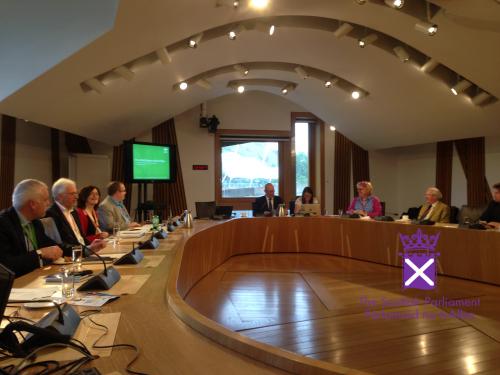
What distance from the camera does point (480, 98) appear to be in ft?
15.4

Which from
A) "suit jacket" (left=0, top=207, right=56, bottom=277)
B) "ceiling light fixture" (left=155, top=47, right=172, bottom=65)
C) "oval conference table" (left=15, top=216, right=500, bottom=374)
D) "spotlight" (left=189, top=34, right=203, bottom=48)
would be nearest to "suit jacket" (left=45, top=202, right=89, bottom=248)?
"suit jacket" (left=0, top=207, right=56, bottom=277)

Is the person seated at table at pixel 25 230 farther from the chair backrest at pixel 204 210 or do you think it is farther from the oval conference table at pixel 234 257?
the chair backrest at pixel 204 210

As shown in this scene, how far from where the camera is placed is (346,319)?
2.79 meters

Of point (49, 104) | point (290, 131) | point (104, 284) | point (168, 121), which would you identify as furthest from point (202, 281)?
point (290, 131)

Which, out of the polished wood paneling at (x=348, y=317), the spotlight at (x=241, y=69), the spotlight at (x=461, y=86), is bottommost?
the polished wood paneling at (x=348, y=317)

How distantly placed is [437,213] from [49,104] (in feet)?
16.3

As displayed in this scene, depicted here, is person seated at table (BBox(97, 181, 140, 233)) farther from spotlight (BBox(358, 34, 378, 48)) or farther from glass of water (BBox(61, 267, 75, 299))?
spotlight (BBox(358, 34, 378, 48))

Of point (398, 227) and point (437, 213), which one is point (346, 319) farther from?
point (437, 213)

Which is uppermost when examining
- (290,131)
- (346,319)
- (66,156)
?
(290,131)

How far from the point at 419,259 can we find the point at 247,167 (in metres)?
4.54

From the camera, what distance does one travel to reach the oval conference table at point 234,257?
947 millimetres

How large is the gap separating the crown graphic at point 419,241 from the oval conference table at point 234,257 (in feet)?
0.05

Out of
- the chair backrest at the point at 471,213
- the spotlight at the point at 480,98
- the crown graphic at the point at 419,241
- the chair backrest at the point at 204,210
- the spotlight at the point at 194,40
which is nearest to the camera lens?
the crown graphic at the point at 419,241

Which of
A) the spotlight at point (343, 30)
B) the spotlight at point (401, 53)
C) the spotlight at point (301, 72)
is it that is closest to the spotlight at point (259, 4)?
the spotlight at point (343, 30)
